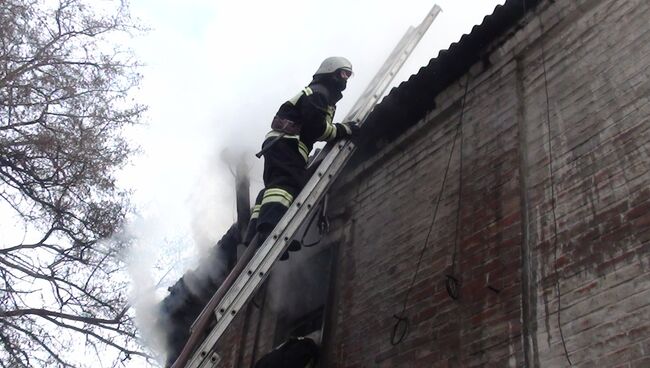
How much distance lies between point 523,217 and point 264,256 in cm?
177

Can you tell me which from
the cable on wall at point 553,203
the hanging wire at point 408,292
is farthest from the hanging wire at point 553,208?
the hanging wire at point 408,292

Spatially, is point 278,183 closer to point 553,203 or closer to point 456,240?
point 456,240

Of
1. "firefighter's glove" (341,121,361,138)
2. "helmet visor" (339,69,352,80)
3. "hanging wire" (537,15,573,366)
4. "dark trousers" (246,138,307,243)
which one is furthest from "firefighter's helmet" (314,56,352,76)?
"hanging wire" (537,15,573,366)

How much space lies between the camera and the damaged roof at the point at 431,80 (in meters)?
5.12

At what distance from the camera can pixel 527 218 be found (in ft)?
13.5

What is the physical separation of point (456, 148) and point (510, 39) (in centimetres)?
97

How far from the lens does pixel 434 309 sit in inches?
172

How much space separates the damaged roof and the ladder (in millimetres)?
215

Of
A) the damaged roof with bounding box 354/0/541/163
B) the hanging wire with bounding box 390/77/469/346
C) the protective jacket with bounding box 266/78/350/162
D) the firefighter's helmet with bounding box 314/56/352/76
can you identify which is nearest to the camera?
the hanging wire with bounding box 390/77/469/346

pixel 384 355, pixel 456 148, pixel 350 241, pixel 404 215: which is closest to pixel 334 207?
pixel 350 241

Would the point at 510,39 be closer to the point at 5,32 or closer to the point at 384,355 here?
the point at 384,355

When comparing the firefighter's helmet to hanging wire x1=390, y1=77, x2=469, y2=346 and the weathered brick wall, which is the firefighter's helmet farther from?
hanging wire x1=390, y1=77, x2=469, y2=346

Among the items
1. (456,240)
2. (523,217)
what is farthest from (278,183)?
(523,217)

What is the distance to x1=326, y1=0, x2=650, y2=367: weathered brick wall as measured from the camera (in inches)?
135
